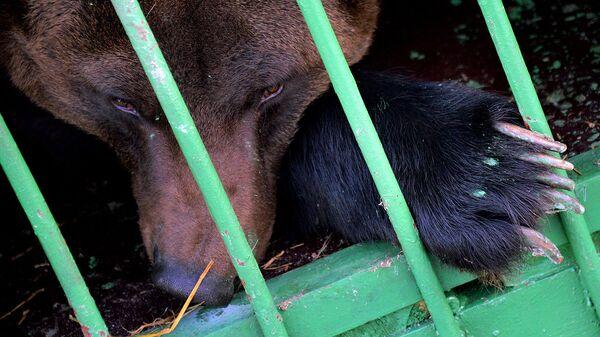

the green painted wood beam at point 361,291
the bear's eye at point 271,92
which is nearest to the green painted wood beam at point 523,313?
the green painted wood beam at point 361,291

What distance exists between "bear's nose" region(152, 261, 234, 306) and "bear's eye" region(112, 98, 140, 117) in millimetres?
519

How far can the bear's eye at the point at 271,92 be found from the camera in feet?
8.09

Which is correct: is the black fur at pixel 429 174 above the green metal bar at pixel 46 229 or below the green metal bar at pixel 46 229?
below

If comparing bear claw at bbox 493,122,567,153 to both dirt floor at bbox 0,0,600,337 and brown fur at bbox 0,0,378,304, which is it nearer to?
dirt floor at bbox 0,0,600,337

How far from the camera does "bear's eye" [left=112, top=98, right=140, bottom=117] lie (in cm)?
242

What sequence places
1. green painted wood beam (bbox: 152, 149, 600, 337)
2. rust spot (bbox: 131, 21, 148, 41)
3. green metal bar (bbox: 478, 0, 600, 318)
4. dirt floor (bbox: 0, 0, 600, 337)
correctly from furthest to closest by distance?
1. dirt floor (bbox: 0, 0, 600, 337)
2. green painted wood beam (bbox: 152, 149, 600, 337)
3. green metal bar (bbox: 478, 0, 600, 318)
4. rust spot (bbox: 131, 21, 148, 41)

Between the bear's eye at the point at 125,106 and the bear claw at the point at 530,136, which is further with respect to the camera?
the bear's eye at the point at 125,106

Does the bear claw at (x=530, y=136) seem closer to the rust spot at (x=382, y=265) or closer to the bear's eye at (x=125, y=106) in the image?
the rust spot at (x=382, y=265)

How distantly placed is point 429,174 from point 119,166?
5.33 ft

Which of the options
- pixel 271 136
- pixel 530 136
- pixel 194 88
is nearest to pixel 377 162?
pixel 530 136

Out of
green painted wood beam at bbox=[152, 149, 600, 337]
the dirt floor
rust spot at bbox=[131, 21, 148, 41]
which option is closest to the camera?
rust spot at bbox=[131, 21, 148, 41]

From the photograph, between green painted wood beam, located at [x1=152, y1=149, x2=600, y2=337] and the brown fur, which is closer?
green painted wood beam, located at [x1=152, y1=149, x2=600, y2=337]

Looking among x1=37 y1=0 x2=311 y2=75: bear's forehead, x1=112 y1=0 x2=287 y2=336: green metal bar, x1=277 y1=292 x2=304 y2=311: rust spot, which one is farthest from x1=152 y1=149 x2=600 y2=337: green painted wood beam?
x1=37 y1=0 x2=311 y2=75: bear's forehead

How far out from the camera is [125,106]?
2447mm
